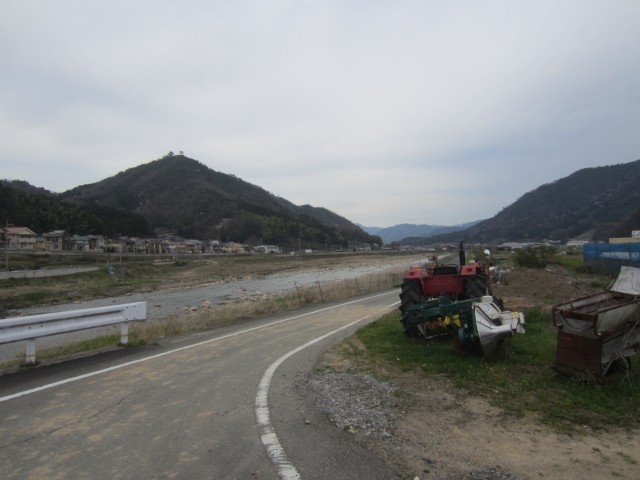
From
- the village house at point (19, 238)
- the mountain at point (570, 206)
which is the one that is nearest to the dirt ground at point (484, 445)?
the village house at point (19, 238)

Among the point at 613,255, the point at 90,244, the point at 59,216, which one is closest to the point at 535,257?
the point at 613,255

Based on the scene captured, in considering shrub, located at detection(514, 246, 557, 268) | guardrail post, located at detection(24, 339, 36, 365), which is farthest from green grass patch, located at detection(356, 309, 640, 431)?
shrub, located at detection(514, 246, 557, 268)

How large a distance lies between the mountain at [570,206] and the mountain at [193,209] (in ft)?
213

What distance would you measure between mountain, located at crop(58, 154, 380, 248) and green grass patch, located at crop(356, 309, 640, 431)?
145750 millimetres

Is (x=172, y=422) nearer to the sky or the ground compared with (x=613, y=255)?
nearer to the ground

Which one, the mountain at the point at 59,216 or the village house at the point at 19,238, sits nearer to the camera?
the village house at the point at 19,238

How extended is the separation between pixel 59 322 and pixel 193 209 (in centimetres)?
16502

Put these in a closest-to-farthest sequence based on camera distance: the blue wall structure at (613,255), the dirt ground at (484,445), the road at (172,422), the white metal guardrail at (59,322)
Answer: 1. the dirt ground at (484,445)
2. the road at (172,422)
3. the white metal guardrail at (59,322)
4. the blue wall structure at (613,255)

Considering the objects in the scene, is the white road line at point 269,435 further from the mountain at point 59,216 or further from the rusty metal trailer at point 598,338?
the mountain at point 59,216

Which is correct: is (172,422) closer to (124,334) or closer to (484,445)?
(484,445)

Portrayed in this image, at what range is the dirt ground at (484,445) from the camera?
331 cm

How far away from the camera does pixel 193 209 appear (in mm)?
165625

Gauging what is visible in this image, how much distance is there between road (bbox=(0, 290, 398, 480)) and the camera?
342 cm

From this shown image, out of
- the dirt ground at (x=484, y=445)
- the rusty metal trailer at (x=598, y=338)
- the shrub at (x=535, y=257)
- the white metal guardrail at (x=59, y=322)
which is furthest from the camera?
the shrub at (x=535, y=257)
